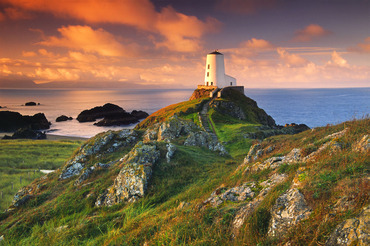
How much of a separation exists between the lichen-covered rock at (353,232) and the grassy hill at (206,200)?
0.30 ft

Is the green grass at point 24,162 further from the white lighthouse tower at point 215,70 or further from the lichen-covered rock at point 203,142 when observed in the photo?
the white lighthouse tower at point 215,70

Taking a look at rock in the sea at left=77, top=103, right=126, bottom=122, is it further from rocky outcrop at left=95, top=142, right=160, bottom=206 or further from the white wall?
rocky outcrop at left=95, top=142, right=160, bottom=206

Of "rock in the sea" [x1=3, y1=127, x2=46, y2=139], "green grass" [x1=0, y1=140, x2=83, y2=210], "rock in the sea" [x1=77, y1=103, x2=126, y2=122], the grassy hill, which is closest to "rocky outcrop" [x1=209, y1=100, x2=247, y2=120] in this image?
the grassy hill

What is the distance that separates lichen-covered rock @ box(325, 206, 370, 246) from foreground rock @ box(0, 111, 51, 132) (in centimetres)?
11446

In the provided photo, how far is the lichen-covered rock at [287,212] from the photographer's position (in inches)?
201

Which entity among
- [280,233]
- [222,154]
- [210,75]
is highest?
[210,75]

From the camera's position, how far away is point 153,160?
15.9 metres

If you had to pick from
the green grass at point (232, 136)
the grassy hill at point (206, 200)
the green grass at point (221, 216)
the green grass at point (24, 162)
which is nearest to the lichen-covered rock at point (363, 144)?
the grassy hill at point (206, 200)

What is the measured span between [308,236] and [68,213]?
41.9ft

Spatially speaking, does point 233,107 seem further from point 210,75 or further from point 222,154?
point 222,154

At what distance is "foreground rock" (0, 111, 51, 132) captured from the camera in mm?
98037

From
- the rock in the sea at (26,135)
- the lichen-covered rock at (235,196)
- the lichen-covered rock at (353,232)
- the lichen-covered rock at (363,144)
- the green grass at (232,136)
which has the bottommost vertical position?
the rock in the sea at (26,135)

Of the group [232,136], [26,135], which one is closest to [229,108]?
[232,136]

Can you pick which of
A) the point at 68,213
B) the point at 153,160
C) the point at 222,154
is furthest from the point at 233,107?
the point at 68,213
